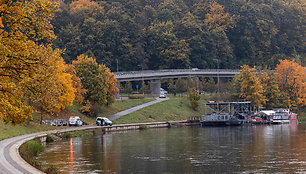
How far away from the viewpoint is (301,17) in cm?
17800

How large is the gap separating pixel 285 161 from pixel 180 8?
14604 cm

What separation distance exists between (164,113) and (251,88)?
75.6ft

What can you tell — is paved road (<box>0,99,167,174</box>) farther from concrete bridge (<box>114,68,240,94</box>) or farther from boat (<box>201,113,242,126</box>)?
concrete bridge (<box>114,68,240,94</box>)

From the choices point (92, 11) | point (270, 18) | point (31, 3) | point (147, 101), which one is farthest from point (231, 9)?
point (31, 3)

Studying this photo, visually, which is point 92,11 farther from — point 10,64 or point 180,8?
point 10,64

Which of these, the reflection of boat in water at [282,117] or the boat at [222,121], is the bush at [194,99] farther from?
→ the reflection of boat in water at [282,117]

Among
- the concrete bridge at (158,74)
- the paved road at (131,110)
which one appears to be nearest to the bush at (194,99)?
the paved road at (131,110)

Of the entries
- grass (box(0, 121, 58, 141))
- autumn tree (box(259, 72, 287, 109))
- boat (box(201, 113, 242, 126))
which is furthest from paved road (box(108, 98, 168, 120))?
autumn tree (box(259, 72, 287, 109))

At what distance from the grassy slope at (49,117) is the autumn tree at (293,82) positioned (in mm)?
36674

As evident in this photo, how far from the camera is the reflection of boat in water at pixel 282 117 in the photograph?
101 meters

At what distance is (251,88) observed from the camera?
4311 inches

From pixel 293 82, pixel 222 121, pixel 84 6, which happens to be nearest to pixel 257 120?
pixel 222 121

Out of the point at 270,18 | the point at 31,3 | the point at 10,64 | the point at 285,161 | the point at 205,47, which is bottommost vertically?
the point at 285,161

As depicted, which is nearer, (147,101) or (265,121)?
(265,121)
